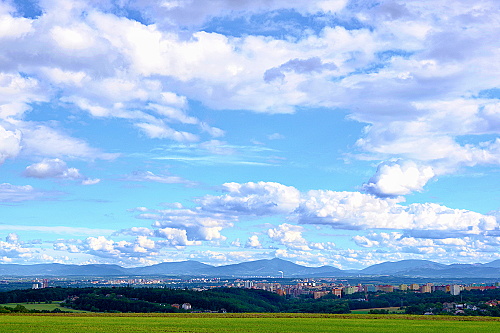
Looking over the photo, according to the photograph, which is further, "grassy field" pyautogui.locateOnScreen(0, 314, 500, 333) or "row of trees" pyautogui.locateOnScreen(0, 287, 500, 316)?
"row of trees" pyautogui.locateOnScreen(0, 287, 500, 316)

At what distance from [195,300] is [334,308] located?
40.2m

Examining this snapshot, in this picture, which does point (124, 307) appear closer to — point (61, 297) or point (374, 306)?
point (61, 297)

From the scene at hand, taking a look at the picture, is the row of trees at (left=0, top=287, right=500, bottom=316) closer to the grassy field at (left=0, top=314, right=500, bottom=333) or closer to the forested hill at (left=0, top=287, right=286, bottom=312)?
the forested hill at (left=0, top=287, right=286, bottom=312)

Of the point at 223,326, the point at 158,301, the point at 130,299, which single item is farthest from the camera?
the point at 158,301

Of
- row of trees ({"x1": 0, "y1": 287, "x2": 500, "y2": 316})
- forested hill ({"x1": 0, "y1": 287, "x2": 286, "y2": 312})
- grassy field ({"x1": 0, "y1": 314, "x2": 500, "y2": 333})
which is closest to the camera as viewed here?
grassy field ({"x1": 0, "y1": 314, "x2": 500, "y2": 333})

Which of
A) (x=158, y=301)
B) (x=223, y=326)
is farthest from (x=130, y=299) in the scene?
(x=223, y=326)

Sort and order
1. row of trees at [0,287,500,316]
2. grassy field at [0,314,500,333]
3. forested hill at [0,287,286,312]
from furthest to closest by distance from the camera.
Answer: forested hill at [0,287,286,312] → row of trees at [0,287,500,316] → grassy field at [0,314,500,333]

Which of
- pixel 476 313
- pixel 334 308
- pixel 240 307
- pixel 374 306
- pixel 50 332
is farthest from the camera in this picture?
pixel 374 306

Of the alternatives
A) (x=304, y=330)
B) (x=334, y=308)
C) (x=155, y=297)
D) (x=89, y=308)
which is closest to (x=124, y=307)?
(x=89, y=308)

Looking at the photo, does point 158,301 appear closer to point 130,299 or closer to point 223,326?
point 130,299

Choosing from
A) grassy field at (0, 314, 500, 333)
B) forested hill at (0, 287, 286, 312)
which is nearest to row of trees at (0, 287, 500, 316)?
forested hill at (0, 287, 286, 312)

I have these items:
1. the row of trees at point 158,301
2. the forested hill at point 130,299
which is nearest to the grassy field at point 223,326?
the row of trees at point 158,301

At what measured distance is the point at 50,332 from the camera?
62750 millimetres

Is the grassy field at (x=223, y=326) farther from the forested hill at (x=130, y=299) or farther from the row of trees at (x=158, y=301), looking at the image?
the forested hill at (x=130, y=299)
